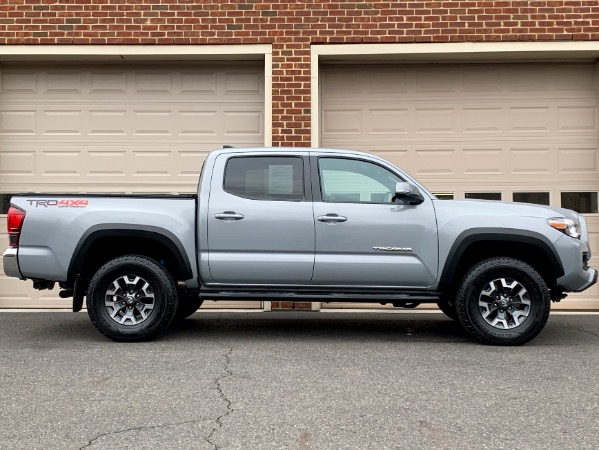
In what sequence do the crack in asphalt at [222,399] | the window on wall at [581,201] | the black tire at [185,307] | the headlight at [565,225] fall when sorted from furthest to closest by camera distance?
1. the window on wall at [581,201]
2. the black tire at [185,307]
3. the headlight at [565,225]
4. the crack in asphalt at [222,399]

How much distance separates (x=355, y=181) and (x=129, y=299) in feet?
8.32

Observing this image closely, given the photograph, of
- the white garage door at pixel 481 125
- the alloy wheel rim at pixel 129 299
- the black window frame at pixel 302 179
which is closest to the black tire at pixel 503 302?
the black window frame at pixel 302 179

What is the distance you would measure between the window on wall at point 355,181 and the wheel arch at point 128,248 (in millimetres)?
1556

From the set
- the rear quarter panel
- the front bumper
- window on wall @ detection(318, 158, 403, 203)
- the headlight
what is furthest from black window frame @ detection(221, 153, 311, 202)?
the headlight

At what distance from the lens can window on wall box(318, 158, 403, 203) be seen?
6.79 meters

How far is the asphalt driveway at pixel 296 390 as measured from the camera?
3805 millimetres

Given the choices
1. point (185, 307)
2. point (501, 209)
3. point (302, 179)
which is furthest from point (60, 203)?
point (501, 209)

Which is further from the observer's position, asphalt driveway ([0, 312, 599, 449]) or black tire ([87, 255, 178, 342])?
black tire ([87, 255, 178, 342])

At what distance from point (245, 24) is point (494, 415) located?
7.24 metres

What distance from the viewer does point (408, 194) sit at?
656cm

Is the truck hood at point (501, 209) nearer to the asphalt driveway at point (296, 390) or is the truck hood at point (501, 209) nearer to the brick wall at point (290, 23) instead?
the asphalt driveway at point (296, 390)

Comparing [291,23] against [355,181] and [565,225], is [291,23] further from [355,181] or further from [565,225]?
[565,225]

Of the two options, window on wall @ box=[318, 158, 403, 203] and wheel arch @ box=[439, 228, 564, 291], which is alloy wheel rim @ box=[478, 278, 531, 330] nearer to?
wheel arch @ box=[439, 228, 564, 291]

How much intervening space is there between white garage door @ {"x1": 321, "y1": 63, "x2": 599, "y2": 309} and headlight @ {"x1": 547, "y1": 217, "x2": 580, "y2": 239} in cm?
333
